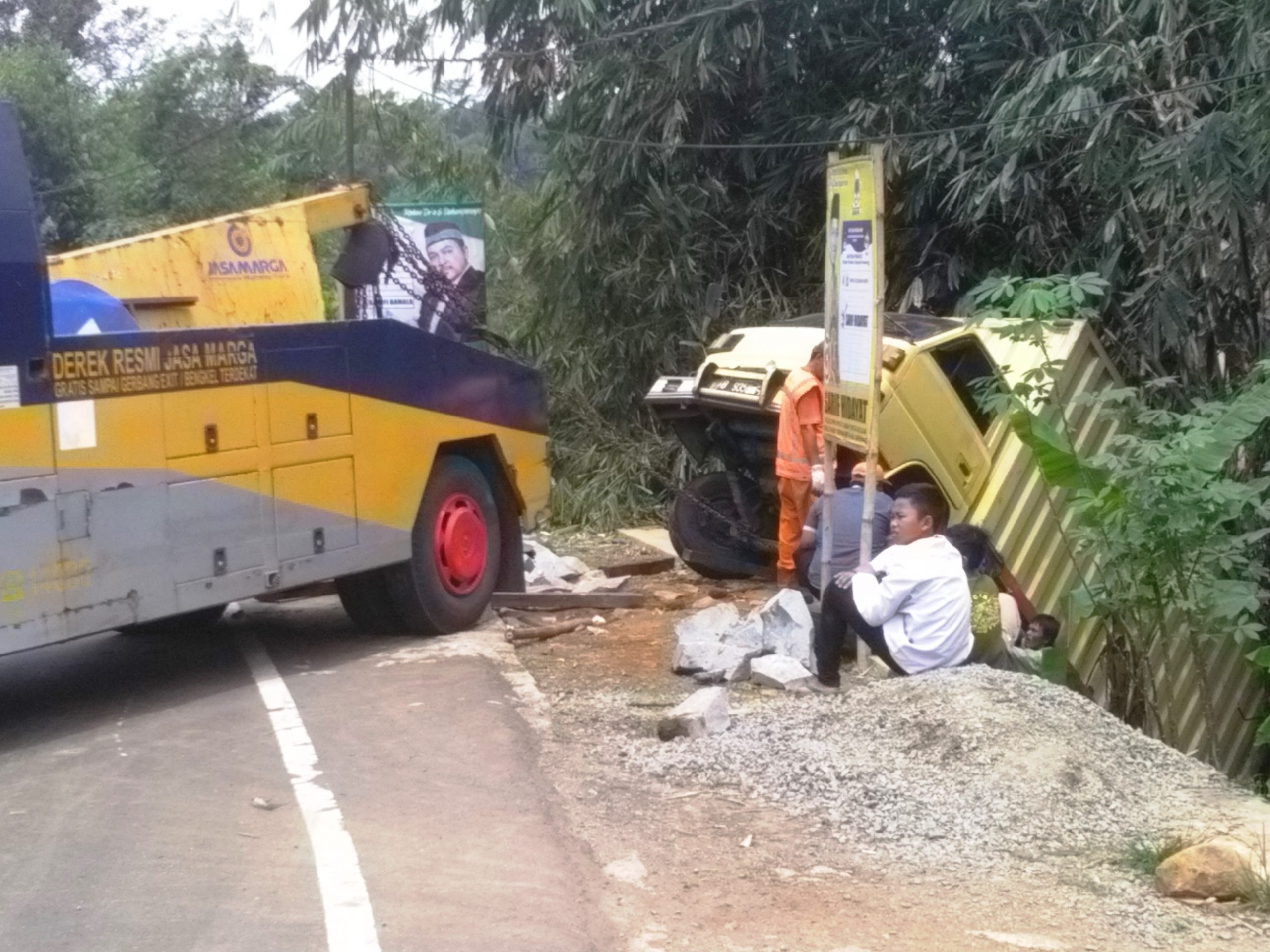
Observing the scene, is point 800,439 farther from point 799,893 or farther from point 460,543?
point 799,893

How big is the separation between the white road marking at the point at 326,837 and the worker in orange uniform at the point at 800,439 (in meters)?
3.61

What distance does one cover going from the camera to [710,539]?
41.5 feet

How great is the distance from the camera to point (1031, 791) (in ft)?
20.8

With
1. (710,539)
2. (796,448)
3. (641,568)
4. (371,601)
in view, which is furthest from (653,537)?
(371,601)

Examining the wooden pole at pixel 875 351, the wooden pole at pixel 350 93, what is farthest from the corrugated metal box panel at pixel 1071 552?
the wooden pole at pixel 350 93

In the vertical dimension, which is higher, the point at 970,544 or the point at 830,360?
the point at 830,360

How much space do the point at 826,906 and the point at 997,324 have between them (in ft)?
19.8

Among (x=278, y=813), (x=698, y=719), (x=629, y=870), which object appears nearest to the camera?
(x=629, y=870)

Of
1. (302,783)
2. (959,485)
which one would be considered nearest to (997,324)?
(959,485)

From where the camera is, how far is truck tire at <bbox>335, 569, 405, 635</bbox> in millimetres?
9922

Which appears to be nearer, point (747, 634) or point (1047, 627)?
point (747, 634)

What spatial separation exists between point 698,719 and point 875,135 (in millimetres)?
8545

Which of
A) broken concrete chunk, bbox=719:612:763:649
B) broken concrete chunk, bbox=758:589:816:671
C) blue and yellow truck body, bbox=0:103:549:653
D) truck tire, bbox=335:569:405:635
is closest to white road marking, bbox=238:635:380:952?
blue and yellow truck body, bbox=0:103:549:653

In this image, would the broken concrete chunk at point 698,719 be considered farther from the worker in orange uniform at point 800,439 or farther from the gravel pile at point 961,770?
the worker in orange uniform at point 800,439
